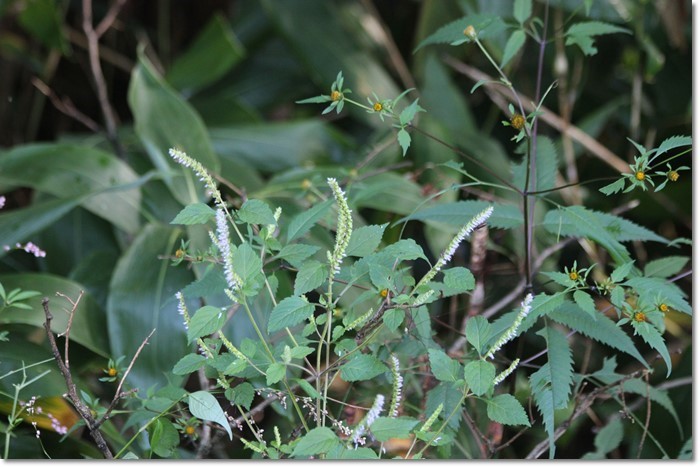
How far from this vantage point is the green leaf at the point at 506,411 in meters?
0.50

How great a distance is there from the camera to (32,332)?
859 mm

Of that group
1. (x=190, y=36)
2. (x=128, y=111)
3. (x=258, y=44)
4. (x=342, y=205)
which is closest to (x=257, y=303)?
(x=342, y=205)

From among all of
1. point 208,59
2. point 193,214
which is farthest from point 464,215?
point 208,59

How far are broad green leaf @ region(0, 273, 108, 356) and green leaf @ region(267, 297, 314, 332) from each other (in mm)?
338

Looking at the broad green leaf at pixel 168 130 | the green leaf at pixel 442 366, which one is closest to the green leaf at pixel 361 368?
the green leaf at pixel 442 366

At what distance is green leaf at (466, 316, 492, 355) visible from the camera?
1.65 feet

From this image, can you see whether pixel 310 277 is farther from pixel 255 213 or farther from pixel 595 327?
pixel 595 327

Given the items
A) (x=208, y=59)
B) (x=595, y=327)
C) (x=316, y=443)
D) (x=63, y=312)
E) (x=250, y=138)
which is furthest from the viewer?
(x=208, y=59)

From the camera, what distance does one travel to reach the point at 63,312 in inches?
31.3

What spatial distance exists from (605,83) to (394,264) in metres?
1.17

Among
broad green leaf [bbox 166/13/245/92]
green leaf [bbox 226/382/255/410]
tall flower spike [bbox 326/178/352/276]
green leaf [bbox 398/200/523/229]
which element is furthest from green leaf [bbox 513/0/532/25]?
broad green leaf [bbox 166/13/245/92]

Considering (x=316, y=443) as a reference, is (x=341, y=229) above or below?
above

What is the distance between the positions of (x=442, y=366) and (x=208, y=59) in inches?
39.9

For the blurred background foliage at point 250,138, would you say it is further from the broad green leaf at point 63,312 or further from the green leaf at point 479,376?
the green leaf at point 479,376
